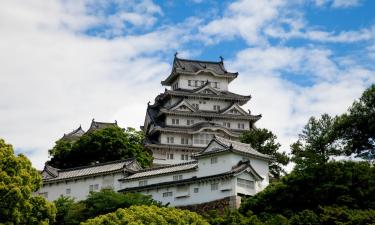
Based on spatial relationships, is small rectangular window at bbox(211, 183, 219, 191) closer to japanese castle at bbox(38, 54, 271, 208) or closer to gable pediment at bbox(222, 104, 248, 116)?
japanese castle at bbox(38, 54, 271, 208)

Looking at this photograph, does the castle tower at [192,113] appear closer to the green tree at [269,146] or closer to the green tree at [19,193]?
the green tree at [269,146]

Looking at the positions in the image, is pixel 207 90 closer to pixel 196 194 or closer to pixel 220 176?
pixel 196 194

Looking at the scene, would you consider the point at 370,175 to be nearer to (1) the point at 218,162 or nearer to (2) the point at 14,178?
(1) the point at 218,162

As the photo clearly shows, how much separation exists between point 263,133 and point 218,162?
10.4 metres

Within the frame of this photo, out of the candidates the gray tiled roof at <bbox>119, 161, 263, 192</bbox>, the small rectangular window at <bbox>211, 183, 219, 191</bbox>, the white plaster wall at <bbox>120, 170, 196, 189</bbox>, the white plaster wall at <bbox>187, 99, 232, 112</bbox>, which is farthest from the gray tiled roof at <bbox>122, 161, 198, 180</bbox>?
the white plaster wall at <bbox>187, 99, 232, 112</bbox>

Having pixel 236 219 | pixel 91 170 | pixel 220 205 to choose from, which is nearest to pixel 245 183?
pixel 220 205

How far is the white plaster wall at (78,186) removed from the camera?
5954 centimetres

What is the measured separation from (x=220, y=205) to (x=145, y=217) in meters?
14.5

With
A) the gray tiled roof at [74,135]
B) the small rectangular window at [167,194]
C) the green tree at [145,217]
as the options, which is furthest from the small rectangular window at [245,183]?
the gray tiled roof at [74,135]

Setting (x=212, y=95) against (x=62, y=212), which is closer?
(x=62, y=212)

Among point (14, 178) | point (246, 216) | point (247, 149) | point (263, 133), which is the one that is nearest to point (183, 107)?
point (263, 133)

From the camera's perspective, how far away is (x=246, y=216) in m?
44.7

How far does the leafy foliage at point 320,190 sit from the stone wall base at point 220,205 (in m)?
4.35

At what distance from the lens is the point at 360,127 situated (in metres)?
58.7
